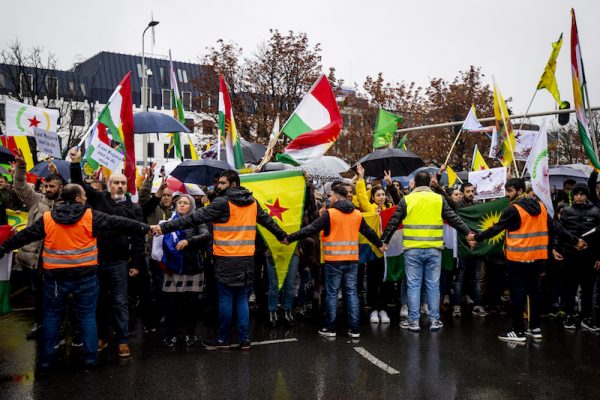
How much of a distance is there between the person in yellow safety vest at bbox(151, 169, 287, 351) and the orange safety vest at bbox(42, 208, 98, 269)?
0.97 m

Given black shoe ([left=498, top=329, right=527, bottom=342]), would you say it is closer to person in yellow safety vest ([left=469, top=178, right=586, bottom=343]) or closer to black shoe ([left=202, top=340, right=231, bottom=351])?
person in yellow safety vest ([left=469, top=178, right=586, bottom=343])

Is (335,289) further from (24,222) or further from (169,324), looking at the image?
(24,222)

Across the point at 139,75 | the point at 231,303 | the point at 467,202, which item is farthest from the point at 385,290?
the point at 139,75

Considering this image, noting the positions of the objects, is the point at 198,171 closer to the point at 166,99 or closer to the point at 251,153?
the point at 251,153

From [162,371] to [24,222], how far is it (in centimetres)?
447

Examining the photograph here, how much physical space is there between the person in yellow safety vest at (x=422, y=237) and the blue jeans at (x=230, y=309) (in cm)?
229

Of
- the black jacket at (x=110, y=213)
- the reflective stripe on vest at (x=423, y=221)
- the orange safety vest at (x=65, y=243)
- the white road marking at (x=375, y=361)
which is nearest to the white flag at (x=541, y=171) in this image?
the reflective stripe on vest at (x=423, y=221)

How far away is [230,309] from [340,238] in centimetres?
172

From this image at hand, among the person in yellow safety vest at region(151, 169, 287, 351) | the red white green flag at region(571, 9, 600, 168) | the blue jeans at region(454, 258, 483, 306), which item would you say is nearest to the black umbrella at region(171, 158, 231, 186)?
the person in yellow safety vest at region(151, 169, 287, 351)

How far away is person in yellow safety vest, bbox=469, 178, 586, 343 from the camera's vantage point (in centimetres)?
739

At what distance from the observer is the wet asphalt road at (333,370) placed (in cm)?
546

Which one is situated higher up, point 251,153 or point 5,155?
point 251,153

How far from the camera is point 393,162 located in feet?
36.8

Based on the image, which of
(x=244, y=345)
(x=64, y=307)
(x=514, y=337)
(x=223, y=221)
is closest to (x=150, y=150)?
(x=223, y=221)
